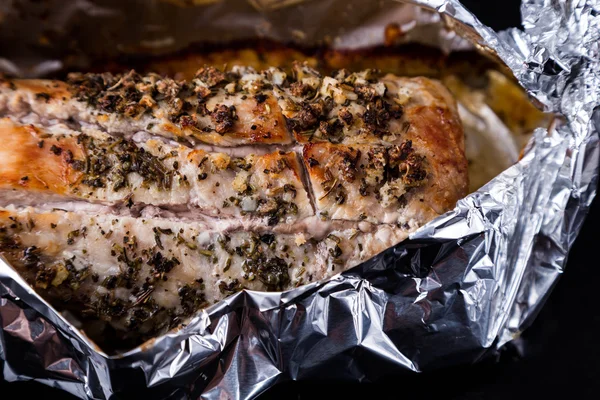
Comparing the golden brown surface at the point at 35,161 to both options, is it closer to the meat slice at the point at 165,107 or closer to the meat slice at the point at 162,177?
the meat slice at the point at 162,177

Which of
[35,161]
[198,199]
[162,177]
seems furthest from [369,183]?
[35,161]

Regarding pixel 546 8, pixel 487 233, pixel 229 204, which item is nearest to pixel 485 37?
pixel 546 8

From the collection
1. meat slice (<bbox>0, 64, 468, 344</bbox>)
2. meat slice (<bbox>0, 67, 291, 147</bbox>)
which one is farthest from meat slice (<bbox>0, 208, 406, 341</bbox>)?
meat slice (<bbox>0, 67, 291, 147</bbox>)

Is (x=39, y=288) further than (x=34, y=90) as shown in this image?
No

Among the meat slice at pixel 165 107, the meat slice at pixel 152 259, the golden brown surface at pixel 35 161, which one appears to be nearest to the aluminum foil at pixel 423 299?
the meat slice at pixel 152 259

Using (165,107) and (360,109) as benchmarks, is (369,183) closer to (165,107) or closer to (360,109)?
(360,109)

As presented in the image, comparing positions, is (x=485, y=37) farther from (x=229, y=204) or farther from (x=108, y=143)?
(x=108, y=143)
